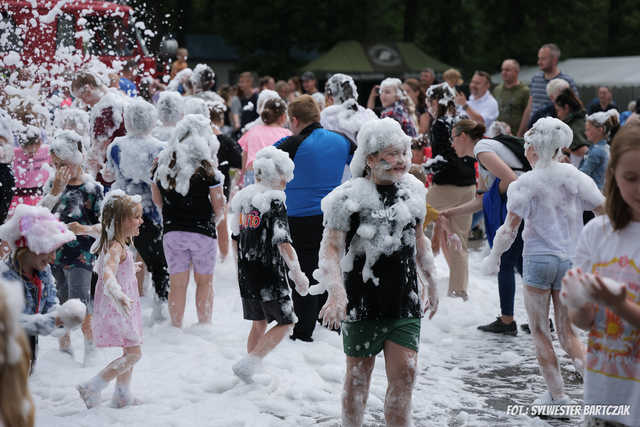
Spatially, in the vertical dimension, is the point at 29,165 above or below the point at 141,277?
above

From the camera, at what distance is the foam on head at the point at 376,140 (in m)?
4.09

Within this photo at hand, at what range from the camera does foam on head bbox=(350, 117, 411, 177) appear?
4094 mm

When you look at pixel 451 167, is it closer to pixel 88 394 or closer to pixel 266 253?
pixel 266 253

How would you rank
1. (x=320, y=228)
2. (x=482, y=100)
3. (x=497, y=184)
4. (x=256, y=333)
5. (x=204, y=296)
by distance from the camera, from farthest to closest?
(x=482, y=100)
(x=497, y=184)
(x=204, y=296)
(x=320, y=228)
(x=256, y=333)

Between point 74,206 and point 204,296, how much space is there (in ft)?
4.54

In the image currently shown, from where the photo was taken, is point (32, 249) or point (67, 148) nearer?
point (32, 249)

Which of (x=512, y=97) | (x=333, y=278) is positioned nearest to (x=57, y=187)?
(x=333, y=278)

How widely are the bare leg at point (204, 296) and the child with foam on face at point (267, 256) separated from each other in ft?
3.52

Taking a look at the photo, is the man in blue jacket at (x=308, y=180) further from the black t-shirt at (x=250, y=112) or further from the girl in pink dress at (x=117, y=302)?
the black t-shirt at (x=250, y=112)

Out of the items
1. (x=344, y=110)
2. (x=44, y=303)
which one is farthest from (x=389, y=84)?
(x=44, y=303)

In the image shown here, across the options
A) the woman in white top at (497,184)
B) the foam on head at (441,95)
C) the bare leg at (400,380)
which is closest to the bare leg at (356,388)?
the bare leg at (400,380)

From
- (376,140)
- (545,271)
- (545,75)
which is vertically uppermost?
(545,75)

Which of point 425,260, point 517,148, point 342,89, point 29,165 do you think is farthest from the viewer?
point 342,89

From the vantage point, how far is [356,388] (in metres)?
4.11
